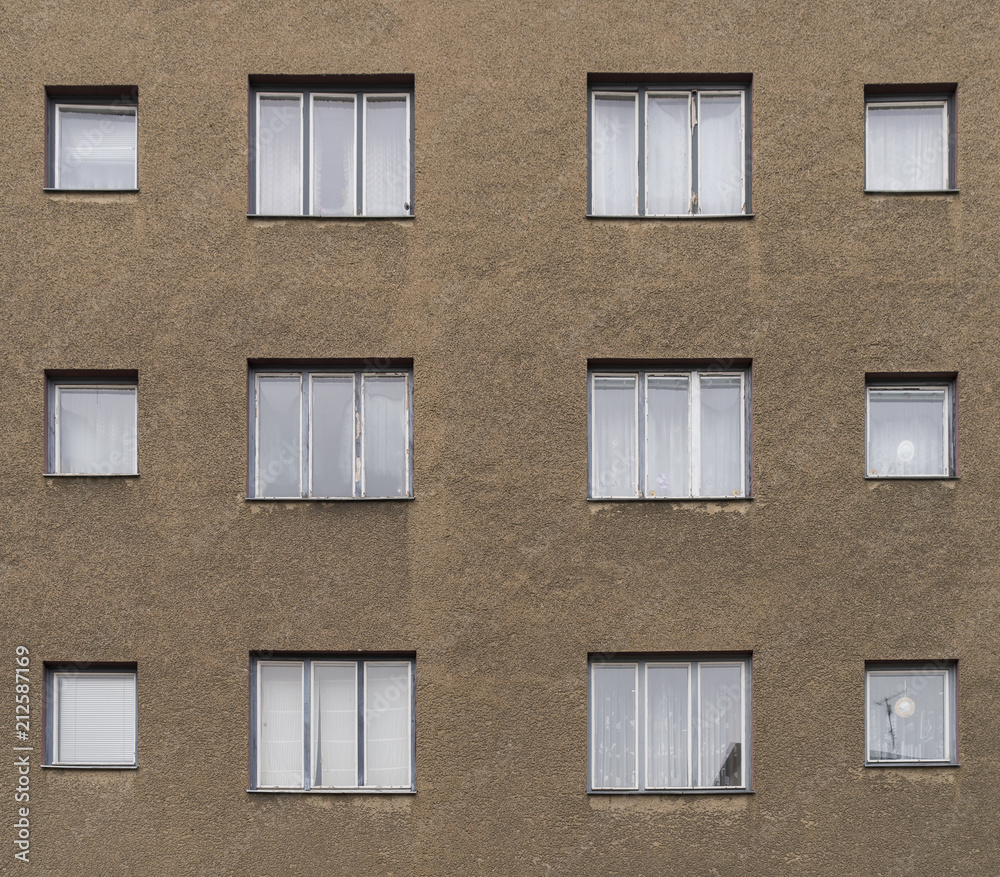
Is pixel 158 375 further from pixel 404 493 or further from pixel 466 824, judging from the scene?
pixel 466 824

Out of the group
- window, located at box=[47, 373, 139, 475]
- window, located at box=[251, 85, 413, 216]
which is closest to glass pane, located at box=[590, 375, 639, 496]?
window, located at box=[251, 85, 413, 216]

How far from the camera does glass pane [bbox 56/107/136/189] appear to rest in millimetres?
10578

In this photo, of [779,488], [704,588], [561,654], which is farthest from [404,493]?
[779,488]

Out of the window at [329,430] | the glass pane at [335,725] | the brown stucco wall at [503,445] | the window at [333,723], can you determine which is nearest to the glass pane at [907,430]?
the brown stucco wall at [503,445]

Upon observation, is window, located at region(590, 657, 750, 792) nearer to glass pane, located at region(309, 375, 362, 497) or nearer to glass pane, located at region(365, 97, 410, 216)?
glass pane, located at region(309, 375, 362, 497)

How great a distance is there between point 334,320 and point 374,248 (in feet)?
3.27

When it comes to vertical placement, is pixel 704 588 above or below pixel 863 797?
above

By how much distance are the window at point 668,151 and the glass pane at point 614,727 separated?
5.70 m

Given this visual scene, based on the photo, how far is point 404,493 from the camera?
10273 mm

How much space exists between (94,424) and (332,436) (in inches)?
115

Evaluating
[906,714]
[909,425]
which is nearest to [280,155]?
[909,425]

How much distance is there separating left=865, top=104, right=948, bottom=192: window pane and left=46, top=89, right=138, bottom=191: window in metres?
9.25

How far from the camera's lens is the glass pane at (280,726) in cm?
1002

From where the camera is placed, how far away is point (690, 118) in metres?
10.6
